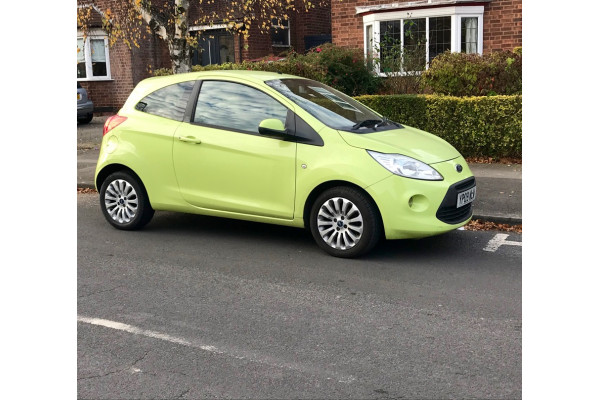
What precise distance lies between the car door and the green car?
1 cm

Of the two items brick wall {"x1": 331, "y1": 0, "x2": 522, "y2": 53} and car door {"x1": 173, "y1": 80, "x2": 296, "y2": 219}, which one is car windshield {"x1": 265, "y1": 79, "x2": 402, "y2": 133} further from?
brick wall {"x1": 331, "y1": 0, "x2": 522, "y2": 53}

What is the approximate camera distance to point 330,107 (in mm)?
7324

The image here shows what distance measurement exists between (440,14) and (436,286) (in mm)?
13376

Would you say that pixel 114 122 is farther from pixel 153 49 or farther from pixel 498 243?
pixel 153 49

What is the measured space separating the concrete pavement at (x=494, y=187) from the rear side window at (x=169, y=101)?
3.54 m

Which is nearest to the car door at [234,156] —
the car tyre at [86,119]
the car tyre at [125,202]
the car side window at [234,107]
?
the car side window at [234,107]

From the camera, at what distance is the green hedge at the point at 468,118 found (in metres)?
11.5

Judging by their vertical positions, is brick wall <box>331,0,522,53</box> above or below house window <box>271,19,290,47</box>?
below

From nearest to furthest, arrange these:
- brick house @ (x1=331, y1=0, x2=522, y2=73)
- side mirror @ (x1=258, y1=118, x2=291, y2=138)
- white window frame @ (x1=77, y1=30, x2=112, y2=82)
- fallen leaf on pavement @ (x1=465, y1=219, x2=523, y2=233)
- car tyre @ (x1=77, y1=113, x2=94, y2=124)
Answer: side mirror @ (x1=258, y1=118, x2=291, y2=138), fallen leaf on pavement @ (x1=465, y1=219, x2=523, y2=233), brick house @ (x1=331, y1=0, x2=522, y2=73), car tyre @ (x1=77, y1=113, x2=94, y2=124), white window frame @ (x1=77, y1=30, x2=112, y2=82)

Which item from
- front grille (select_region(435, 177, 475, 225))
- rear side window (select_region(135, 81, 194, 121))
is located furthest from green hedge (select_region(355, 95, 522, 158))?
rear side window (select_region(135, 81, 194, 121))

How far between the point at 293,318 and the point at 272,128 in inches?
87.5

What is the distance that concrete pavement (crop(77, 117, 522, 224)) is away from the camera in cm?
814

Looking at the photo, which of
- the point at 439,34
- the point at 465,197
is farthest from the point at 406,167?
the point at 439,34

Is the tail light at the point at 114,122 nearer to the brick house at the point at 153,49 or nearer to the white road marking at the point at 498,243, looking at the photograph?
the white road marking at the point at 498,243
